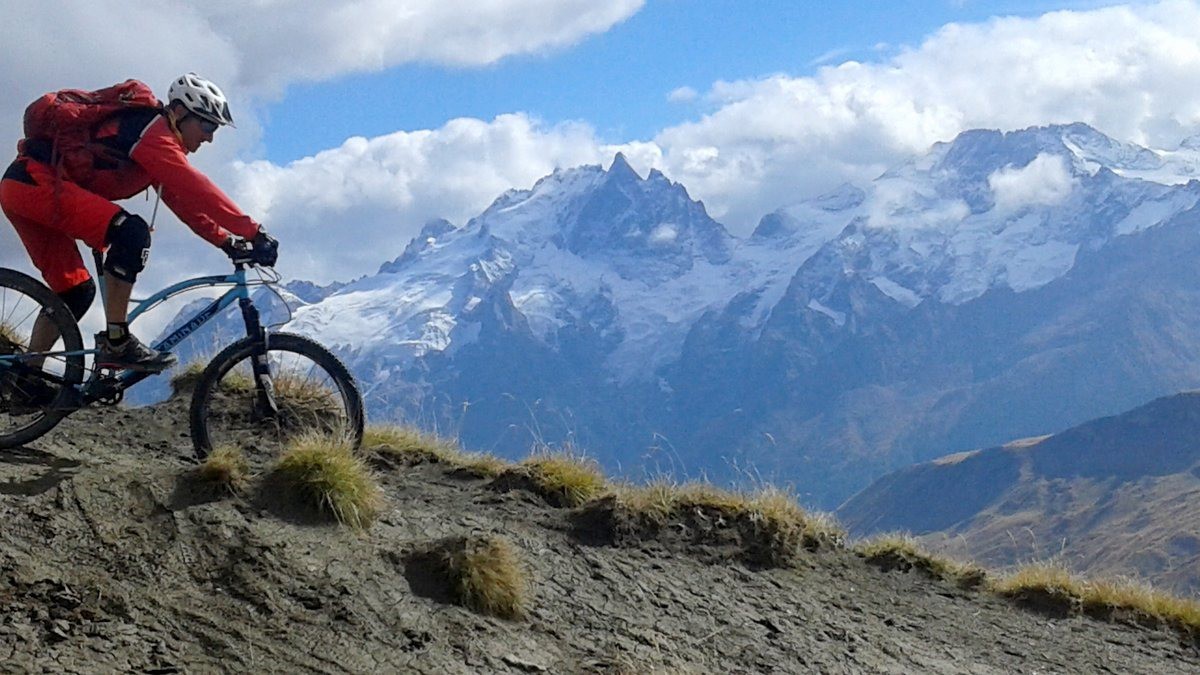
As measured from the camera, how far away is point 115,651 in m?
6.30

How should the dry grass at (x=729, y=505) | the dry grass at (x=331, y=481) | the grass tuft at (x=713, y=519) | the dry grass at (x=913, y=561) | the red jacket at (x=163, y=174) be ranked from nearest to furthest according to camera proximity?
the dry grass at (x=331, y=481), the red jacket at (x=163, y=174), the grass tuft at (x=713, y=519), the dry grass at (x=729, y=505), the dry grass at (x=913, y=561)

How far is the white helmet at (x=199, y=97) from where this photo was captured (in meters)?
8.87

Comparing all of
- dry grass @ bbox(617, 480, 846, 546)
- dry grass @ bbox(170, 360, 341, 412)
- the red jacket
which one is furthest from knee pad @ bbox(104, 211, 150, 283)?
dry grass @ bbox(617, 480, 846, 546)

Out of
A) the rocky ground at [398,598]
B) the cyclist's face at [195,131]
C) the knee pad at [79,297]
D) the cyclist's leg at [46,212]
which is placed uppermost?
the cyclist's face at [195,131]

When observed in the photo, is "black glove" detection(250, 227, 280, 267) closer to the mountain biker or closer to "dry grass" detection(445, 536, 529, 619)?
the mountain biker

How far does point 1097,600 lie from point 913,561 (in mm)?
1810

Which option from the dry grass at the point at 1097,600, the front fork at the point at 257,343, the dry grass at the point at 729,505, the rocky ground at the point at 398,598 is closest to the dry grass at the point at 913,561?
the dry grass at the point at 1097,600

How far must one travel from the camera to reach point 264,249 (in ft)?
29.4

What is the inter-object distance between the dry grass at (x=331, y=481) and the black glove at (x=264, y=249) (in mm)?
1452

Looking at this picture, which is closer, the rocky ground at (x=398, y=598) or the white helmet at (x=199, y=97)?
the rocky ground at (x=398, y=598)

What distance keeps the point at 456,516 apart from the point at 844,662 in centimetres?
328

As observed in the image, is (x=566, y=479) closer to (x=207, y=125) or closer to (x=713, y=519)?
(x=713, y=519)

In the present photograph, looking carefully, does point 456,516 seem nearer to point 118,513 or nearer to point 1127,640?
point 118,513

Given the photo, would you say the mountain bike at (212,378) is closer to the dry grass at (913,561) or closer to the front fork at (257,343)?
the front fork at (257,343)
